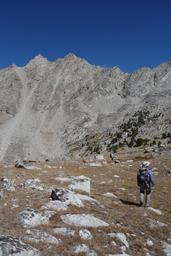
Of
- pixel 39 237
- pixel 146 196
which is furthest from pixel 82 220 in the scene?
pixel 146 196

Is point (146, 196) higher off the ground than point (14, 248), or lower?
higher

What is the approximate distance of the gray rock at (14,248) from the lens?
487 inches

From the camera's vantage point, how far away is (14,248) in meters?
12.6

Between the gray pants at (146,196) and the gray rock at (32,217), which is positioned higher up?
the gray pants at (146,196)

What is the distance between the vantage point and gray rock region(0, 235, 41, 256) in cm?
1238

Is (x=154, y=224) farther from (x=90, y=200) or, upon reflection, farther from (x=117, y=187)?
(x=117, y=187)

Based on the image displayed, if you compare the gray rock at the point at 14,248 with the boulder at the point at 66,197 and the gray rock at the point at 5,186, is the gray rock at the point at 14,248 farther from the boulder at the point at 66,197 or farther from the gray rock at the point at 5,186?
the gray rock at the point at 5,186

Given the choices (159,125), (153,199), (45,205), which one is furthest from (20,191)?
(159,125)

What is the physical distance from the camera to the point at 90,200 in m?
21.7

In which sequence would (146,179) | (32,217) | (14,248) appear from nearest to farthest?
1. (14,248)
2. (32,217)
3. (146,179)

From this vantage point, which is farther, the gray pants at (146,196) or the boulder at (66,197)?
the gray pants at (146,196)

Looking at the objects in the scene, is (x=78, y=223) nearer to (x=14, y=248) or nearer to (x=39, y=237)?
(x=39, y=237)

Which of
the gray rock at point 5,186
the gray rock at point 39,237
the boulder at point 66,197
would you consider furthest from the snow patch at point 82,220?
the gray rock at point 5,186

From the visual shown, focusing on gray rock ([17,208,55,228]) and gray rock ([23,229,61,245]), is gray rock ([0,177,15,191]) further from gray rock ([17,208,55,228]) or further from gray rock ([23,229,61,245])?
gray rock ([23,229,61,245])
